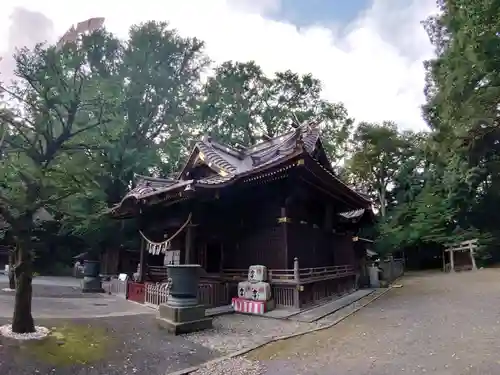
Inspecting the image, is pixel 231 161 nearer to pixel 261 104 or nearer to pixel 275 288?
pixel 275 288

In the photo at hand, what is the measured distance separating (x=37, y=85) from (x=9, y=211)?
2.94m

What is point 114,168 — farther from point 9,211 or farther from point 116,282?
point 9,211

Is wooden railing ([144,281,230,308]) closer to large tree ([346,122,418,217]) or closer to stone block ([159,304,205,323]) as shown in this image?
stone block ([159,304,205,323])

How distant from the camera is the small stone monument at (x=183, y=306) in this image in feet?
26.6

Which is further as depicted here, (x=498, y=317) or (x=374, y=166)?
(x=374, y=166)

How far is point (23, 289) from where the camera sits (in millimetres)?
A: 6531

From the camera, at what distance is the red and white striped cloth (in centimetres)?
1055

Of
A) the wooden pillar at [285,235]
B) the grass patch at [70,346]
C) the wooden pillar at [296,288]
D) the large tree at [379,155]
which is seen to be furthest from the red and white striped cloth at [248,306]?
the large tree at [379,155]

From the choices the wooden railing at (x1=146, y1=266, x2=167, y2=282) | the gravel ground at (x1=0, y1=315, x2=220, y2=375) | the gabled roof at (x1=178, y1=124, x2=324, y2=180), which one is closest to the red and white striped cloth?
the gravel ground at (x1=0, y1=315, x2=220, y2=375)

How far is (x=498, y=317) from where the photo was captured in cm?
891

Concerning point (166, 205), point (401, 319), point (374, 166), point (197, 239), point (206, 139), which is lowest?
point (401, 319)

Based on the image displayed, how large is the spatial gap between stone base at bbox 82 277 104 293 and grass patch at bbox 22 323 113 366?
8631 millimetres

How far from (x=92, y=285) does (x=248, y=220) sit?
7925 mm

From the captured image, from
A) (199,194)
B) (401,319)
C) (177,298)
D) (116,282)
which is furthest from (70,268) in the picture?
(401,319)
